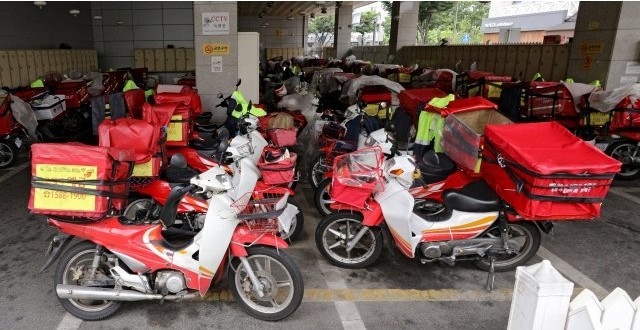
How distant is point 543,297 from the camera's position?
1.86 m

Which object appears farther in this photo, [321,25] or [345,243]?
[321,25]

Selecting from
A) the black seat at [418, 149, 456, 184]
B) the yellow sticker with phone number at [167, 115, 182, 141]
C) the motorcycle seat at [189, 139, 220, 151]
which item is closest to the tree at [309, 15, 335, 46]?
the motorcycle seat at [189, 139, 220, 151]

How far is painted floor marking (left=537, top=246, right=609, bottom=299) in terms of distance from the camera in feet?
12.2

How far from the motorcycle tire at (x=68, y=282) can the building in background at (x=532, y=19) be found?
28.0 metres

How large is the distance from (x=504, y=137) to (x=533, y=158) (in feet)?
1.33

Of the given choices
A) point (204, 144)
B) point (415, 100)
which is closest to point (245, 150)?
point (204, 144)

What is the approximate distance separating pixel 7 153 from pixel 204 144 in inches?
148

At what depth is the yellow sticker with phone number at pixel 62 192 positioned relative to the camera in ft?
9.00

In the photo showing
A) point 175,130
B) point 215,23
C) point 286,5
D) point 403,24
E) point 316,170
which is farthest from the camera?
point 286,5

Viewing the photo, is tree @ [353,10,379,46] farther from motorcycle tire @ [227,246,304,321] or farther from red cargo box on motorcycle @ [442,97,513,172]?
motorcycle tire @ [227,246,304,321]

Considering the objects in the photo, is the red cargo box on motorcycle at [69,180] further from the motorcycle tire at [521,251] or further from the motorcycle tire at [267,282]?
the motorcycle tire at [521,251]

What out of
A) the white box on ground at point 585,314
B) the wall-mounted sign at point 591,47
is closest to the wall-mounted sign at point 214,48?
the white box on ground at point 585,314

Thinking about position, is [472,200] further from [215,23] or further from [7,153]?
[7,153]

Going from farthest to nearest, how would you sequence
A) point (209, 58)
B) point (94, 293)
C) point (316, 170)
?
point (209, 58), point (316, 170), point (94, 293)
